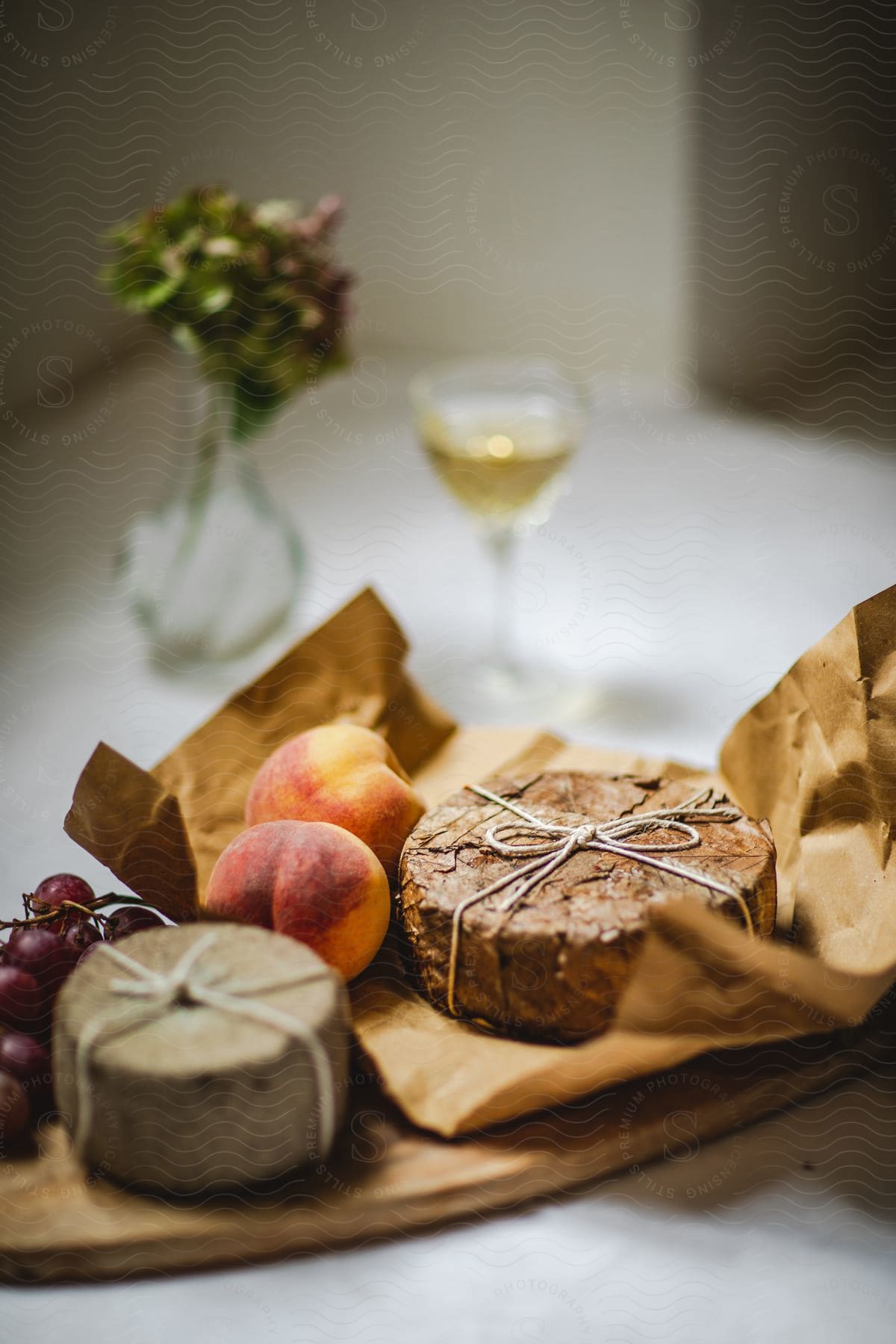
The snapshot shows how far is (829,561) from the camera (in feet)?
3.87

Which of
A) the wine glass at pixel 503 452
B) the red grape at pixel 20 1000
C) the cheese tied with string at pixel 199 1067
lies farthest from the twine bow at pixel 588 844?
the wine glass at pixel 503 452

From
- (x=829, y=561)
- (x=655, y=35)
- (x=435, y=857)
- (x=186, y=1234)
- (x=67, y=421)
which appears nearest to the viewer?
(x=186, y=1234)

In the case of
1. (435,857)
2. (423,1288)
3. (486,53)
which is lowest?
(423,1288)

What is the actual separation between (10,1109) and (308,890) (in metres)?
0.17

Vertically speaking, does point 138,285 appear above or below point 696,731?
above

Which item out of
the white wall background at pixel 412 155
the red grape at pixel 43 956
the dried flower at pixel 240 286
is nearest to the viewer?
the red grape at pixel 43 956

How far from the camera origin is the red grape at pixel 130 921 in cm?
63

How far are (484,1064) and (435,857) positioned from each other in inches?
4.6

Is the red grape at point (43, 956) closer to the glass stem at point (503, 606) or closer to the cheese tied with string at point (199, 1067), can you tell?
the cheese tied with string at point (199, 1067)

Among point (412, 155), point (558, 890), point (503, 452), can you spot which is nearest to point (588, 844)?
point (558, 890)

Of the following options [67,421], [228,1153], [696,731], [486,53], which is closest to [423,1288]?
[228,1153]

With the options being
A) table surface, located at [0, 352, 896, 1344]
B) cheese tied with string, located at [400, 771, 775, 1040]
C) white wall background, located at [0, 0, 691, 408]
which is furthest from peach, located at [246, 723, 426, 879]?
white wall background, located at [0, 0, 691, 408]

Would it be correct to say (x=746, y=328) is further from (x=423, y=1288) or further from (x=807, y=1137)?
(x=423, y=1288)

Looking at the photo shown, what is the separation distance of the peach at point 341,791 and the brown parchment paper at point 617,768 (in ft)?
0.19
